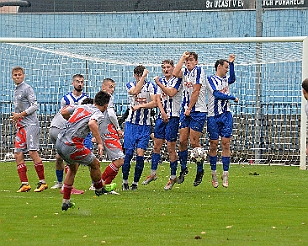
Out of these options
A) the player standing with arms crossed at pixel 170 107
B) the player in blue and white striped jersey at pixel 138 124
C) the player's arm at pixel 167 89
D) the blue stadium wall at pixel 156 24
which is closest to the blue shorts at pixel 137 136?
the player in blue and white striped jersey at pixel 138 124

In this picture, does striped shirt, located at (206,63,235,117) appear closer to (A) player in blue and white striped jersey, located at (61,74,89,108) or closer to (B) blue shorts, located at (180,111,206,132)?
(B) blue shorts, located at (180,111,206,132)

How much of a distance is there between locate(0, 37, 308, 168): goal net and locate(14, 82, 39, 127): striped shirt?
7.21 m

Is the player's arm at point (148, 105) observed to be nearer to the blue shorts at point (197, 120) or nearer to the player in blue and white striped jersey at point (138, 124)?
the player in blue and white striped jersey at point (138, 124)

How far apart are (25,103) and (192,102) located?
2.93m

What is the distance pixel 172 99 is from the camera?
15250mm

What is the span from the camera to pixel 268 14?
28.8 meters

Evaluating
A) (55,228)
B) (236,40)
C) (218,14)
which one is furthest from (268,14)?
(55,228)

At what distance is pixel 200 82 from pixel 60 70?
31.9 ft

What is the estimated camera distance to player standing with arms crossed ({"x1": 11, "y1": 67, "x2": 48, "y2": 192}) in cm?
1473

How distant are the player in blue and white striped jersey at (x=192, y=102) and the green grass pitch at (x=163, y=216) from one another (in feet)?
3.23

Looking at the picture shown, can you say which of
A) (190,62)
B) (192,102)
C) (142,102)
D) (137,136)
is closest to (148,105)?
(142,102)

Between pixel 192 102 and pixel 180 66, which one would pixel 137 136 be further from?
pixel 180 66

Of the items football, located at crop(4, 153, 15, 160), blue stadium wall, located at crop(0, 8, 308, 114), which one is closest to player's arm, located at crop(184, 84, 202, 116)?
football, located at crop(4, 153, 15, 160)

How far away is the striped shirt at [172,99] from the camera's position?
15.2 m
